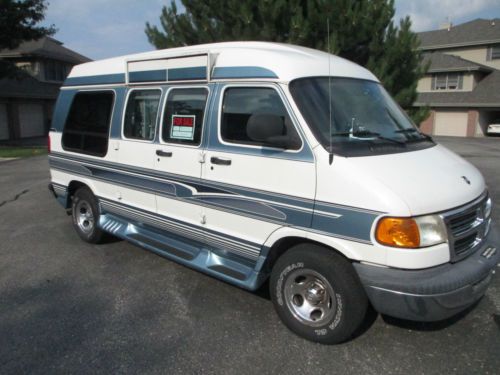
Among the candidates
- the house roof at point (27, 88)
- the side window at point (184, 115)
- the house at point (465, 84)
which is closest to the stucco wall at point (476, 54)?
the house at point (465, 84)

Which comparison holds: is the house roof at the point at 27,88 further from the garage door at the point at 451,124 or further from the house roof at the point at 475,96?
the garage door at the point at 451,124

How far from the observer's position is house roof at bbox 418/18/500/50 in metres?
35.8

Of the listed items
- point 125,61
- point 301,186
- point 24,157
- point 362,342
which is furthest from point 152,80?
point 24,157

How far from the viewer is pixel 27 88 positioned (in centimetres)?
2647

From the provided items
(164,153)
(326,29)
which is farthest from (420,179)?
(326,29)

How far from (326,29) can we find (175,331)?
905 centimetres

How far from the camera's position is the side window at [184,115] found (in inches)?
172

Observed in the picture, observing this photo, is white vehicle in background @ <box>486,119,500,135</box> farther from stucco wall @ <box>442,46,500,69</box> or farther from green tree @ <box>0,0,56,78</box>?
green tree @ <box>0,0,56,78</box>

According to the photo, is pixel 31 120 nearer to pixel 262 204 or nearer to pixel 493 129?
pixel 262 204

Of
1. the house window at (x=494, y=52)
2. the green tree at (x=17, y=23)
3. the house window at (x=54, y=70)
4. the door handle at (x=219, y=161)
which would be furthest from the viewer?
the house window at (x=494, y=52)

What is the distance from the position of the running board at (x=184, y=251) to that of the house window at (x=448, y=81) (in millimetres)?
34368

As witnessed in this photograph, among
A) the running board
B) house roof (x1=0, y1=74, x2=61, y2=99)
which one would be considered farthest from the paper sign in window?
house roof (x1=0, y1=74, x2=61, y2=99)

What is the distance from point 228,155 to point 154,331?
1660mm

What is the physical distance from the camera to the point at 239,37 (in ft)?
38.0
